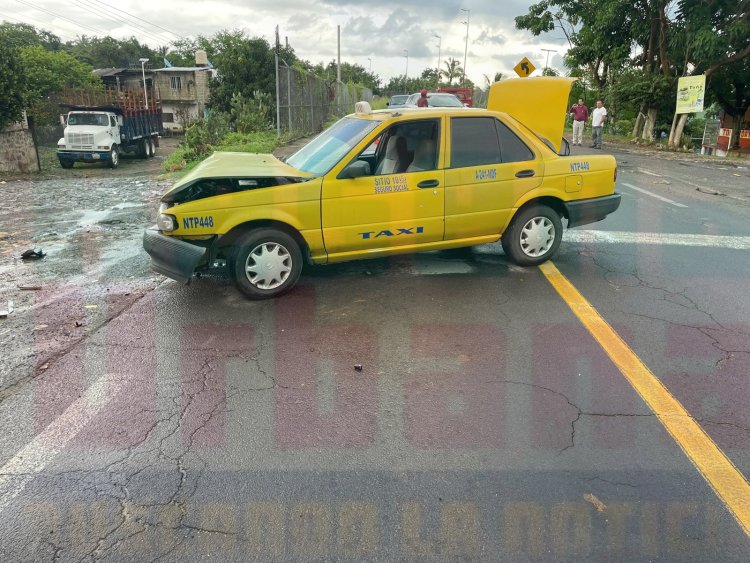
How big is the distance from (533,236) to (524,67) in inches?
798

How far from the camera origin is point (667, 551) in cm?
267

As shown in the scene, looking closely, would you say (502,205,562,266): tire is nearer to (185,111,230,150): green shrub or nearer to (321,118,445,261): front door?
(321,118,445,261): front door

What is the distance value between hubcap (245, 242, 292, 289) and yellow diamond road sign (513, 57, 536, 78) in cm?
2160

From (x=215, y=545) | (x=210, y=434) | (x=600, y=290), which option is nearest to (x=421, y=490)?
(x=215, y=545)

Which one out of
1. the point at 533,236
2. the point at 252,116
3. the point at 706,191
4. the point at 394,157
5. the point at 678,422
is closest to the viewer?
the point at 678,422

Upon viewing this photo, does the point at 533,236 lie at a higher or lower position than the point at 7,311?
higher

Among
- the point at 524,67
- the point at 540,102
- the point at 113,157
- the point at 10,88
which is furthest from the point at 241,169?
the point at 524,67

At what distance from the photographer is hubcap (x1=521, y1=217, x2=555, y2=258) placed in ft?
21.6

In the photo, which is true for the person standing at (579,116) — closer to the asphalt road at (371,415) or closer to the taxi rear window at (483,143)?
the asphalt road at (371,415)

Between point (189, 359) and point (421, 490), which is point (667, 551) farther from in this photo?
point (189, 359)

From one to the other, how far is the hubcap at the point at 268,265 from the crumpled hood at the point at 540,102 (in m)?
4.19

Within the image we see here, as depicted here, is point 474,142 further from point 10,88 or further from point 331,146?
point 10,88

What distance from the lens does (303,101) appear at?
24.4 metres

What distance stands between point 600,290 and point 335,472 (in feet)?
12.9
